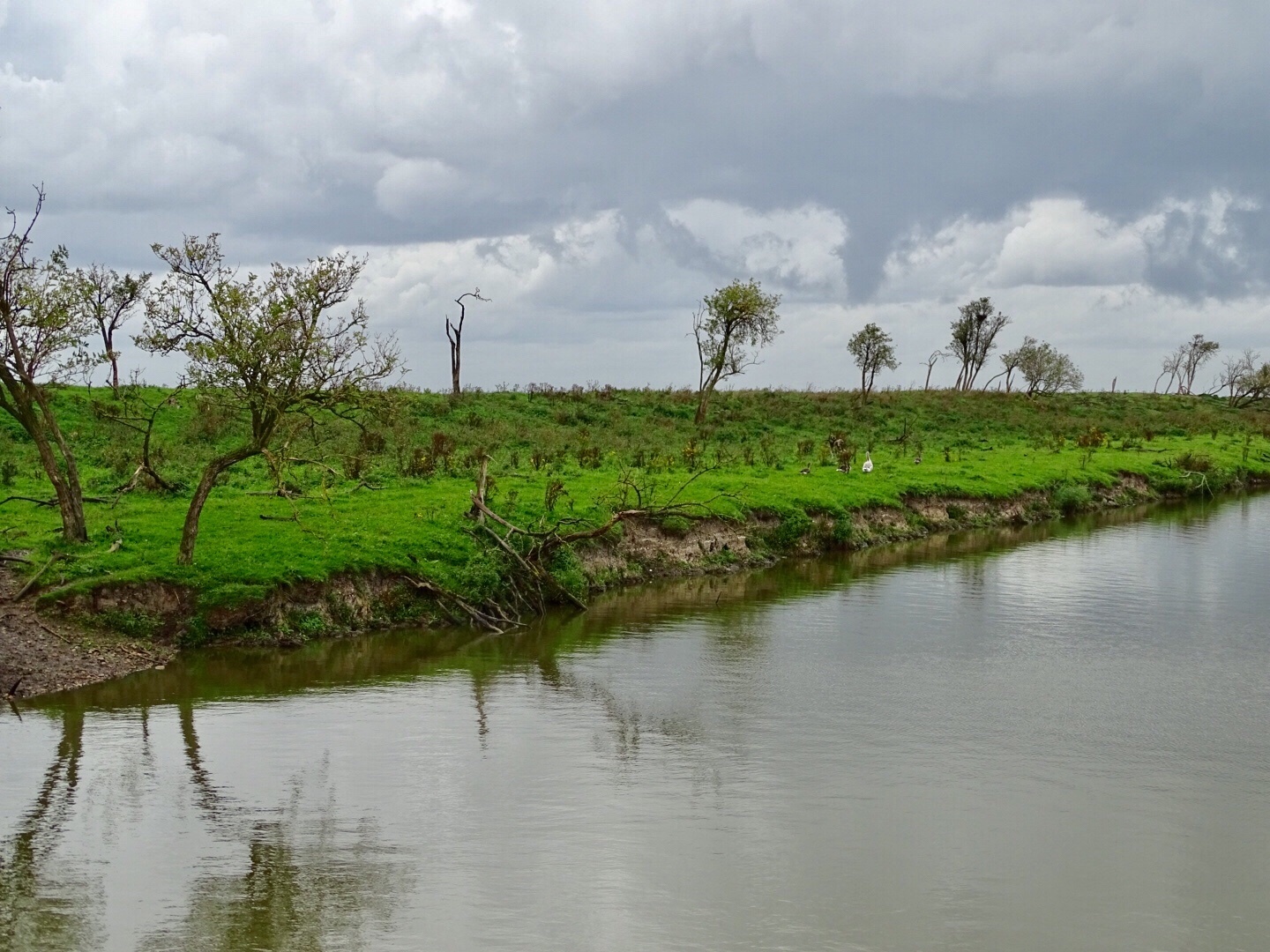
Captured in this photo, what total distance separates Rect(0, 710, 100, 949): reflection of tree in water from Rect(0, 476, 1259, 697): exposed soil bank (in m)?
5.13

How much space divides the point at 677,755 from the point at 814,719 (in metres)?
2.68

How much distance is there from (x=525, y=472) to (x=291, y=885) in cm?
2575

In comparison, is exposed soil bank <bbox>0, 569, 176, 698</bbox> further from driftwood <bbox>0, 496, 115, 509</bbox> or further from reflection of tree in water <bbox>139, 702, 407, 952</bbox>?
reflection of tree in water <bbox>139, 702, 407, 952</bbox>

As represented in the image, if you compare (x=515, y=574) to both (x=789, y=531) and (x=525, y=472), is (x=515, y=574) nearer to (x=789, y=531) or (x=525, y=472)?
(x=789, y=531)

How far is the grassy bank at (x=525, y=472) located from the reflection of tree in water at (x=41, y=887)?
7.73m

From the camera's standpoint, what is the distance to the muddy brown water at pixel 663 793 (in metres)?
11.4

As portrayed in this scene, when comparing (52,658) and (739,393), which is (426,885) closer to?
(52,658)

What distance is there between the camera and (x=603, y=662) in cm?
2184

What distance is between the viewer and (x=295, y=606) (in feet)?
75.9

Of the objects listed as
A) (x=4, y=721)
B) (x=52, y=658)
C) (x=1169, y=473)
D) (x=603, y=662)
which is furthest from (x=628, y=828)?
(x=1169, y=473)

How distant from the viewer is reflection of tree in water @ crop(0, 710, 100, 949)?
1091 centimetres

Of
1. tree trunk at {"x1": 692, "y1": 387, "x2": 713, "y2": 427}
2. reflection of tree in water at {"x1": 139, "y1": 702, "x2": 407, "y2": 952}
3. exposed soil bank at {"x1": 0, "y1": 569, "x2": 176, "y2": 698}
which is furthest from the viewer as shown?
tree trunk at {"x1": 692, "y1": 387, "x2": 713, "y2": 427}

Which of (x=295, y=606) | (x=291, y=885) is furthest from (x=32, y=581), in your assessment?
(x=291, y=885)

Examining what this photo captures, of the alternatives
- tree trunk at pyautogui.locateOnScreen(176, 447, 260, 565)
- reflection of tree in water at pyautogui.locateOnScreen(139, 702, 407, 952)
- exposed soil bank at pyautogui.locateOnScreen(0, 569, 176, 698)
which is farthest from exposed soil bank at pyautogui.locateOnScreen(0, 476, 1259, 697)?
reflection of tree in water at pyautogui.locateOnScreen(139, 702, 407, 952)
